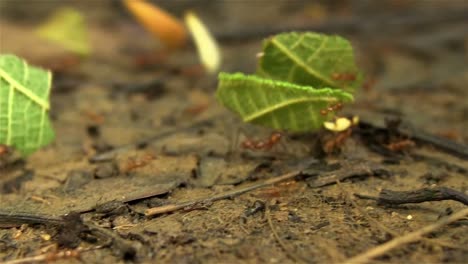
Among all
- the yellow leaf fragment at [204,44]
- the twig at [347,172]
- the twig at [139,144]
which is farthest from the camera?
the yellow leaf fragment at [204,44]

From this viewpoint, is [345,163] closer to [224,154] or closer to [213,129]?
[224,154]

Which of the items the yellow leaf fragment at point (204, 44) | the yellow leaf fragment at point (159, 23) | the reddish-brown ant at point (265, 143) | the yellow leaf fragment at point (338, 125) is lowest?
the reddish-brown ant at point (265, 143)

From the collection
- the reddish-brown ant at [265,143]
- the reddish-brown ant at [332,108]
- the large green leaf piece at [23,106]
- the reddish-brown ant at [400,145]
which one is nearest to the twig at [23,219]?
the large green leaf piece at [23,106]

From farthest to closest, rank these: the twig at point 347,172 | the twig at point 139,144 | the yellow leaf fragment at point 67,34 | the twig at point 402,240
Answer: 1. the yellow leaf fragment at point 67,34
2. the twig at point 139,144
3. the twig at point 347,172
4. the twig at point 402,240

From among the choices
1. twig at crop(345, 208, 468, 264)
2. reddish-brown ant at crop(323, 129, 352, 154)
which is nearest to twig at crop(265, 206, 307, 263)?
twig at crop(345, 208, 468, 264)

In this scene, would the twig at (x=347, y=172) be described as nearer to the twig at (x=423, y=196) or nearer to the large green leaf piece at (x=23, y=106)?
the twig at (x=423, y=196)

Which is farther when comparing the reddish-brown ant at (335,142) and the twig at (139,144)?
the twig at (139,144)

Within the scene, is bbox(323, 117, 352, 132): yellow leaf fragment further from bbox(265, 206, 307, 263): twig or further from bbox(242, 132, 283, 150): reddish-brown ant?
bbox(265, 206, 307, 263): twig

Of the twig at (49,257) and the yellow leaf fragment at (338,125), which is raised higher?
the yellow leaf fragment at (338,125)
